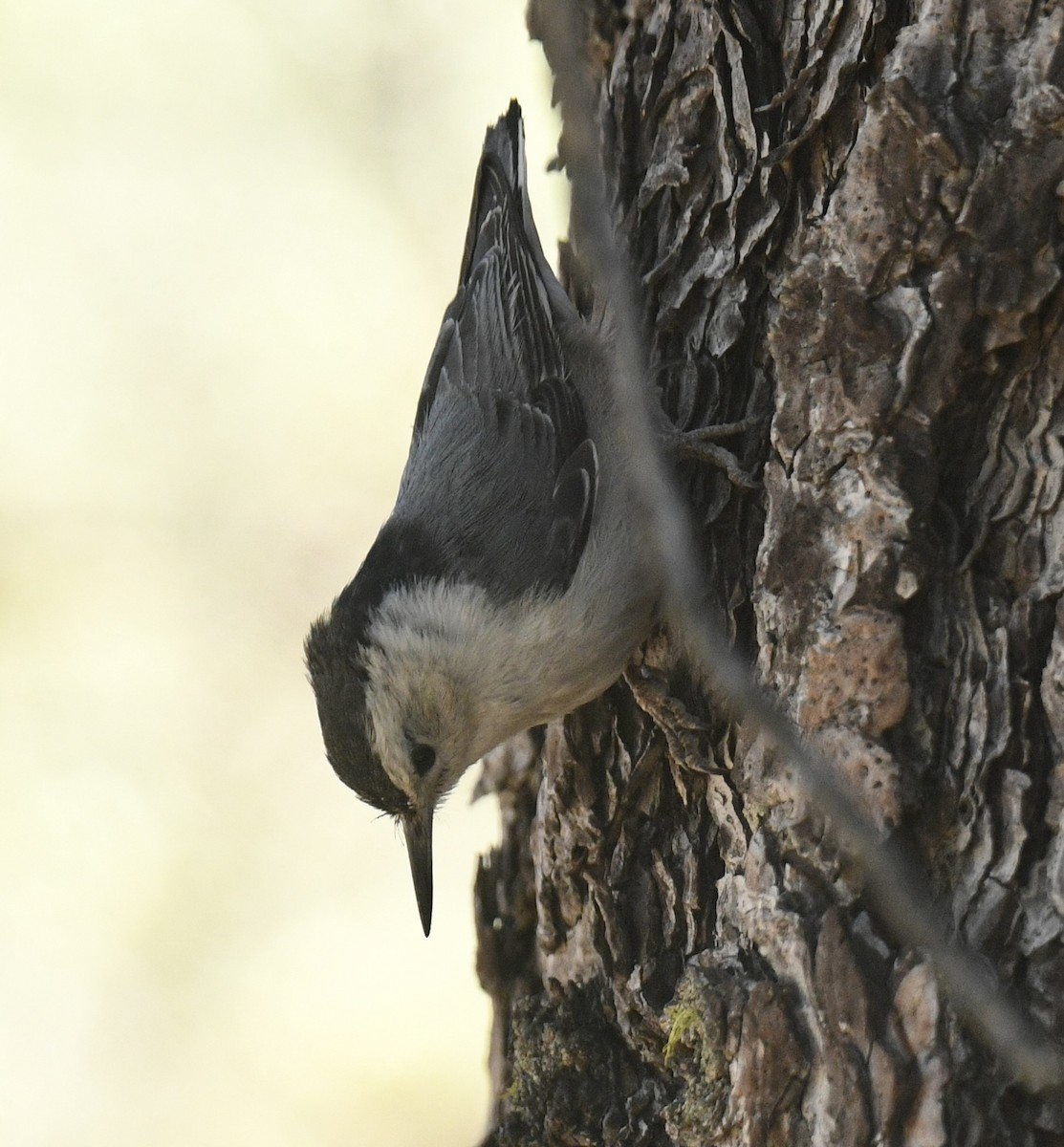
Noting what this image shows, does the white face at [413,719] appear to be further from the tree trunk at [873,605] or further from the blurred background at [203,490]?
the blurred background at [203,490]

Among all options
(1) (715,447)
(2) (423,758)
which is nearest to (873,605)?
(1) (715,447)

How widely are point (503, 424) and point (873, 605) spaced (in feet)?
3.68

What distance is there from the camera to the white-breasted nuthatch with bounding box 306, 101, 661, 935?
2452 millimetres

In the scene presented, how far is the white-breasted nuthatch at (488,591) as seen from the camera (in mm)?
2452

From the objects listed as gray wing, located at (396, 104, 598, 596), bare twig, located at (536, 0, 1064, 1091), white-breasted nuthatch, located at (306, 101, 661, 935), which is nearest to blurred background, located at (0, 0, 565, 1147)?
gray wing, located at (396, 104, 598, 596)

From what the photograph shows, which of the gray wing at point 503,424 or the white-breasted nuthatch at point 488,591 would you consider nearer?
the white-breasted nuthatch at point 488,591

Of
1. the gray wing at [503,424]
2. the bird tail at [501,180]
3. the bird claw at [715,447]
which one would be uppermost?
the bird tail at [501,180]

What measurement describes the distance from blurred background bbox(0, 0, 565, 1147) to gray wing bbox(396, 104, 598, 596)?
91 cm

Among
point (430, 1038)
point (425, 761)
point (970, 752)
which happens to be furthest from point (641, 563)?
point (430, 1038)

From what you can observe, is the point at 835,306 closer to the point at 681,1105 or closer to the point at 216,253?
the point at 681,1105

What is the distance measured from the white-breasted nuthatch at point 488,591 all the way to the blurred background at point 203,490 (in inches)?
48.8

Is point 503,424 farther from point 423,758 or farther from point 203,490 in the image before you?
point 203,490

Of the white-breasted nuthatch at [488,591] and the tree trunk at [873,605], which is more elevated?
the white-breasted nuthatch at [488,591]

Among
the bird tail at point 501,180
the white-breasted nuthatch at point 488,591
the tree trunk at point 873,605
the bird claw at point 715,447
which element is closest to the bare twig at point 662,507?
the tree trunk at point 873,605
